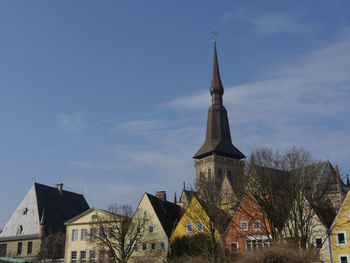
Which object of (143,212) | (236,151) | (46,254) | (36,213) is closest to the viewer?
(143,212)

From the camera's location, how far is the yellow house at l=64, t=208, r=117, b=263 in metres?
62.9

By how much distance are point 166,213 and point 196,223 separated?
429 inches

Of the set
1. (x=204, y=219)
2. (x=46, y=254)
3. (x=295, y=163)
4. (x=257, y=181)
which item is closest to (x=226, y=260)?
(x=204, y=219)

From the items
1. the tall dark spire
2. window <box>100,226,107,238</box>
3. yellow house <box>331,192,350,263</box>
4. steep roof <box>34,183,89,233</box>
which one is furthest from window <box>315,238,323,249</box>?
the tall dark spire

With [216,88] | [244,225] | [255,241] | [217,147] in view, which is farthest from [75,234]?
[216,88]

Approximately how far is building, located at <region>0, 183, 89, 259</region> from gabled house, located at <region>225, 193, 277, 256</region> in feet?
105

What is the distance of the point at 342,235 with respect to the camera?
47.8 m

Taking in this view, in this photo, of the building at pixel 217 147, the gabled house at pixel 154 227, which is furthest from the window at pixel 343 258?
the building at pixel 217 147

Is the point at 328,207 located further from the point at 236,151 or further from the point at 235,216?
the point at 236,151

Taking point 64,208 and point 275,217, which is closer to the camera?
point 275,217

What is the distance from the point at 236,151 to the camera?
118 m

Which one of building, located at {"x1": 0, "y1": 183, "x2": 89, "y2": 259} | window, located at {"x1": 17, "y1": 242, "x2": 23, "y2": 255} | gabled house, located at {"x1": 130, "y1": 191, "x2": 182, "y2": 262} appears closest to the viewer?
gabled house, located at {"x1": 130, "y1": 191, "x2": 182, "y2": 262}

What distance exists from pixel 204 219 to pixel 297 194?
12166 millimetres

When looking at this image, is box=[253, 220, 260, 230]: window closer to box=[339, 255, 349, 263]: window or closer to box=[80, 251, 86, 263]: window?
box=[339, 255, 349, 263]: window
